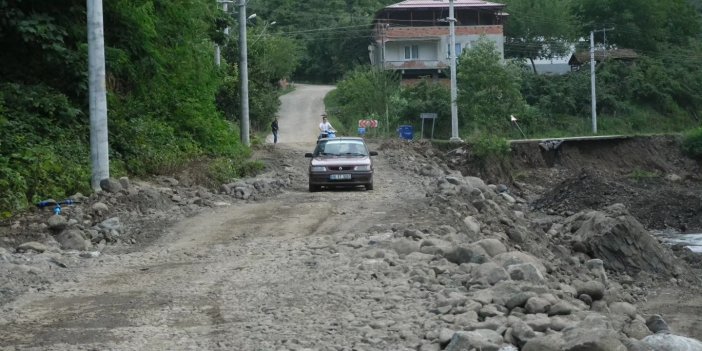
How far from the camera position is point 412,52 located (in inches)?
3258

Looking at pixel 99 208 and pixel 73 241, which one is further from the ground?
pixel 99 208

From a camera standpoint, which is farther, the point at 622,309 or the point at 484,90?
the point at 484,90

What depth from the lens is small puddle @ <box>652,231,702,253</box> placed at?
34781 mm

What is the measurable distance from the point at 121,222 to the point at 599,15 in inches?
3133

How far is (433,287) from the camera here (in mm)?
12633

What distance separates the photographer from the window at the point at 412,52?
271 ft

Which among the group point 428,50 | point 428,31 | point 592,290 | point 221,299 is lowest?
point 592,290

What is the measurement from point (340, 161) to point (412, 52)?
187 feet

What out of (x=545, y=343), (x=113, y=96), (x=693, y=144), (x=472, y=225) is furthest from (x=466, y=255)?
(x=693, y=144)

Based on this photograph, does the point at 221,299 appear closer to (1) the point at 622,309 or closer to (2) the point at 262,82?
(1) the point at 622,309

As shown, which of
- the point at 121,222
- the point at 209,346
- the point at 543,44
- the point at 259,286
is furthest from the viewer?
the point at 543,44

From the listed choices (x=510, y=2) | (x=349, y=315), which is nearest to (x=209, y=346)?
(x=349, y=315)

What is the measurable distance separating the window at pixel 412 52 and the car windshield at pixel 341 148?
5535 centimetres

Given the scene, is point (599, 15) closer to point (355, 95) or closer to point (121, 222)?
point (355, 95)
